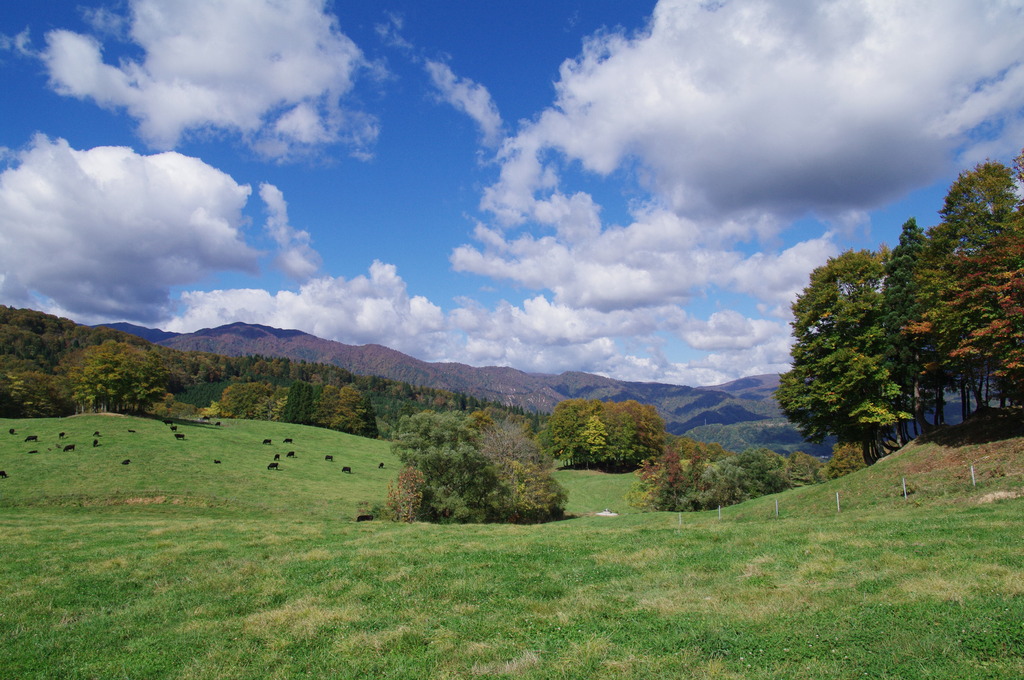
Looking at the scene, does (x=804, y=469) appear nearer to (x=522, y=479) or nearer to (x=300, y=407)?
(x=522, y=479)

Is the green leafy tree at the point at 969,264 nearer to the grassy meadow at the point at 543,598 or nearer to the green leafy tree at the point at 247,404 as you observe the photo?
the grassy meadow at the point at 543,598

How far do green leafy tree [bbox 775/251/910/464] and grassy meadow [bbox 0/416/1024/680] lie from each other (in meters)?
9.89

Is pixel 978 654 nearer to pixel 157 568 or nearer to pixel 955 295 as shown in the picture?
pixel 157 568

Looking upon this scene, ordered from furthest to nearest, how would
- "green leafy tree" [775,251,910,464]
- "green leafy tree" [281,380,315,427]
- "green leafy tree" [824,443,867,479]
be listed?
"green leafy tree" [281,380,315,427] < "green leafy tree" [824,443,867,479] < "green leafy tree" [775,251,910,464]

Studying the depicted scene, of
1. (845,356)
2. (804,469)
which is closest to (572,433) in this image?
(804,469)

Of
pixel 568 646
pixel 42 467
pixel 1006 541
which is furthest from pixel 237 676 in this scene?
pixel 42 467

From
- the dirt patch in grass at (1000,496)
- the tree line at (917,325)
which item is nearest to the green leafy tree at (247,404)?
the tree line at (917,325)

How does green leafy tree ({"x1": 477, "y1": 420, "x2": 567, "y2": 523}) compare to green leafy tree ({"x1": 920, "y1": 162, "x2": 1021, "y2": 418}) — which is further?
green leafy tree ({"x1": 477, "y1": 420, "x2": 567, "y2": 523})

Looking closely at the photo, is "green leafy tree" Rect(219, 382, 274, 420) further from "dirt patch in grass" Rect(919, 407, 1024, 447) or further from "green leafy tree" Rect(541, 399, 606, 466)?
"dirt patch in grass" Rect(919, 407, 1024, 447)

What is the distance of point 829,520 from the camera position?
20.3 meters

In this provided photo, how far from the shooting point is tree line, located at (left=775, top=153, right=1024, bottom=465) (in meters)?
25.8

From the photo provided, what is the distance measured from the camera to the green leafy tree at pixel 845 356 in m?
35.2

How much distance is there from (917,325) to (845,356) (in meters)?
5.05

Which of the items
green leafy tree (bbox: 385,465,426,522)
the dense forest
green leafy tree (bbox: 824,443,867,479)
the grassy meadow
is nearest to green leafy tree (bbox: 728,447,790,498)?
the grassy meadow
